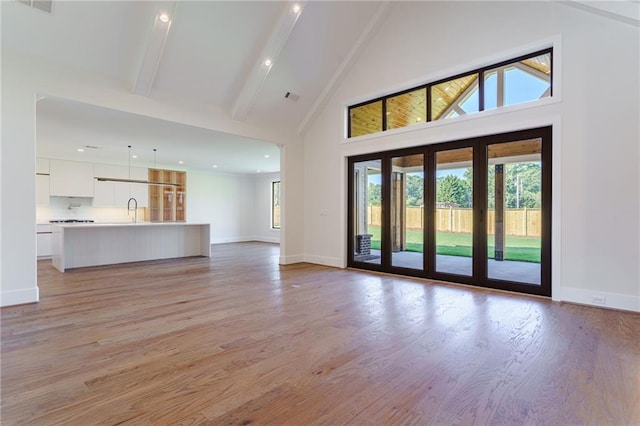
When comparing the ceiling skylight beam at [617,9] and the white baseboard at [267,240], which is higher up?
the ceiling skylight beam at [617,9]

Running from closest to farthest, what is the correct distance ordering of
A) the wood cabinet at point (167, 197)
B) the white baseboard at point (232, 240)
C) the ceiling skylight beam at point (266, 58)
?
the ceiling skylight beam at point (266, 58) < the wood cabinet at point (167, 197) < the white baseboard at point (232, 240)

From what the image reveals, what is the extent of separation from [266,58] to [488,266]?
4.48 m

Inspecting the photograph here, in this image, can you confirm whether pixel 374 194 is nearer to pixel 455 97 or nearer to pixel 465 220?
pixel 465 220

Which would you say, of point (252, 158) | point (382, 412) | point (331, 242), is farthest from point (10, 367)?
point (252, 158)

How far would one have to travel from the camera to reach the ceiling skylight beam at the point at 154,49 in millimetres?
3609

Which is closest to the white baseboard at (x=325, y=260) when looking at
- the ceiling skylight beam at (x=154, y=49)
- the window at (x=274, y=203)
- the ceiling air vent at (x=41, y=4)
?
the ceiling skylight beam at (x=154, y=49)

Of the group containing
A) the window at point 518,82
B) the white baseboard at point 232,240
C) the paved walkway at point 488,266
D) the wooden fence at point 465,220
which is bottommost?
the white baseboard at point 232,240

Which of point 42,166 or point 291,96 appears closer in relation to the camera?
point 291,96

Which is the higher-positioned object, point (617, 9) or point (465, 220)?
point (617, 9)

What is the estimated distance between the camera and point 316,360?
2199 millimetres

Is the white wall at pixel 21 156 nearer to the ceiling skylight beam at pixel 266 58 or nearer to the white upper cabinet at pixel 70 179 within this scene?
the ceiling skylight beam at pixel 266 58

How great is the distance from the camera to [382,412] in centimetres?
161

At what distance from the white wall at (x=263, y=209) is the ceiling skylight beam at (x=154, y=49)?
7066 millimetres

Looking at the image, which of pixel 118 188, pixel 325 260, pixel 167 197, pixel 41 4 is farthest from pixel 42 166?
pixel 325 260
